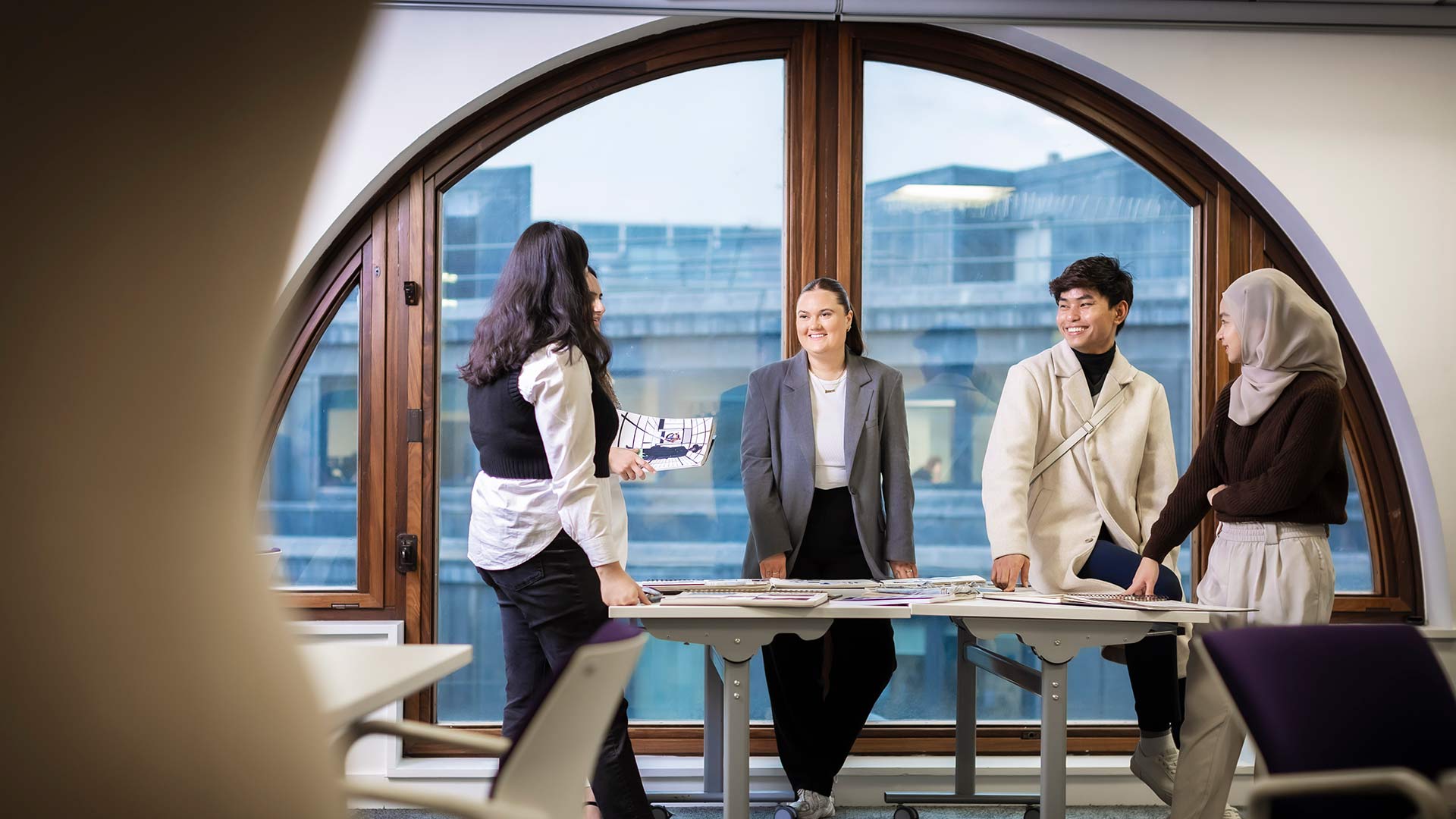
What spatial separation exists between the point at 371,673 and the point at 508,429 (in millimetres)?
1145

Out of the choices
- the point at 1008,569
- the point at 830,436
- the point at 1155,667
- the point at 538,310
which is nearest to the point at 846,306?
the point at 830,436

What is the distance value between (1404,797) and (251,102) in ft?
6.76

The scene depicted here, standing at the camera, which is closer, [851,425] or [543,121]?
[851,425]

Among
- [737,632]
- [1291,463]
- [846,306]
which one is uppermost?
[846,306]

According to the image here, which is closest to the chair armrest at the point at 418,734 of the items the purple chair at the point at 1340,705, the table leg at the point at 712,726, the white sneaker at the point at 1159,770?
the purple chair at the point at 1340,705

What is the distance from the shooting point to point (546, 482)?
2662 millimetres

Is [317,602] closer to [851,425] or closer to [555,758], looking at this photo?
[851,425]

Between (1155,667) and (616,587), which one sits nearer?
(616,587)

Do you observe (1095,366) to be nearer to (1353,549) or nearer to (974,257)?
(974,257)

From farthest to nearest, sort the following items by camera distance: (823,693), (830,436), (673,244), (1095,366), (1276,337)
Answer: (673,244)
(830,436)
(823,693)
(1095,366)
(1276,337)

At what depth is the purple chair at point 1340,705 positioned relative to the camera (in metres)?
1.71

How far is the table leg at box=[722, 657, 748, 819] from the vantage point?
257 cm

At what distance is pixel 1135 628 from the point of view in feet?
8.37

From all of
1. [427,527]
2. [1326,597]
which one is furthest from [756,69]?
[1326,597]
